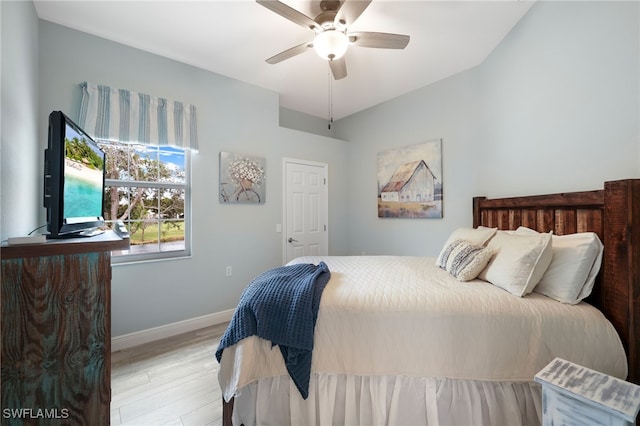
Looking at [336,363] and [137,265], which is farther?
[137,265]

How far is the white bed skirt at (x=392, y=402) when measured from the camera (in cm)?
130

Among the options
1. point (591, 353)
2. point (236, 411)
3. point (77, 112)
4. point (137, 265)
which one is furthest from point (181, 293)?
point (591, 353)

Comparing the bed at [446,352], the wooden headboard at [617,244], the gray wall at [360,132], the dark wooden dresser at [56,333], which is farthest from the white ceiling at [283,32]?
the dark wooden dresser at [56,333]

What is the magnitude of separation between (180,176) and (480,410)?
3204mm

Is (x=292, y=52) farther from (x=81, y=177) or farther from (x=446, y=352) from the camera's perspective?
(x=446, y=352)

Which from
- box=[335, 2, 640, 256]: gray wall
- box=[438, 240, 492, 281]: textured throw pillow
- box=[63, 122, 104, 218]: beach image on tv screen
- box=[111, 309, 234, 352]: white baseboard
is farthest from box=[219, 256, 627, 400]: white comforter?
box=[111, 309, 234, 352]: white baseboard

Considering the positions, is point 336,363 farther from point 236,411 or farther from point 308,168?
point 308,168

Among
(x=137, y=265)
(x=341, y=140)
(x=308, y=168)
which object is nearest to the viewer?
(x=137, y=265)

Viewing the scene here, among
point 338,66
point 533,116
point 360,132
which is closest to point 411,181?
point 360,132

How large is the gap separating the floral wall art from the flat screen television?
4.48 feet

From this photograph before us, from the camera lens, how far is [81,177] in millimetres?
1411

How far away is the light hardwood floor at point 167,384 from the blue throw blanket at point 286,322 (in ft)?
1.99

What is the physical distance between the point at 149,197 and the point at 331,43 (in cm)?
234

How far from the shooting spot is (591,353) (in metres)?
1.25
